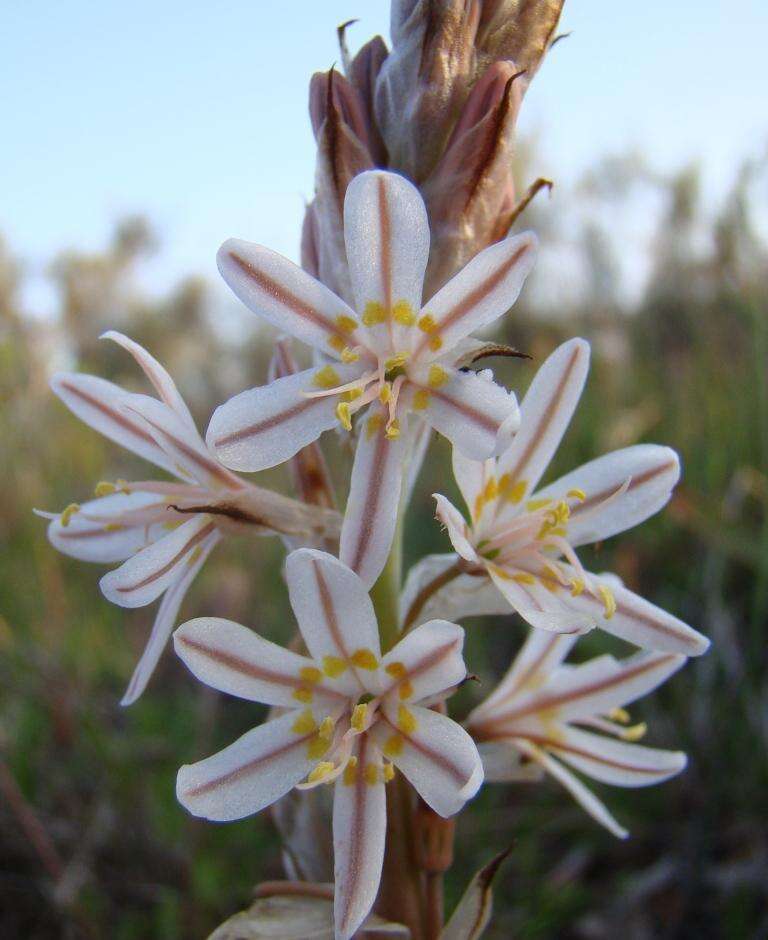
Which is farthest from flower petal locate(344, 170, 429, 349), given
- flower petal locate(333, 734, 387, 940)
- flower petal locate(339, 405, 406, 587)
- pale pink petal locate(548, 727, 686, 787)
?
pale pink petal locate(548, 727, 686, 787)

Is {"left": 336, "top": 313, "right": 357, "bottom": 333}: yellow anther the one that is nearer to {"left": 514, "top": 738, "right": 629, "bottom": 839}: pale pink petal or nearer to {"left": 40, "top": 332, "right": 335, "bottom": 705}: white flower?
{"left": 40, "top": 332, "right": 335, "bottom": 705}: white flower

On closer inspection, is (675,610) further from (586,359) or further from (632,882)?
(586,359)

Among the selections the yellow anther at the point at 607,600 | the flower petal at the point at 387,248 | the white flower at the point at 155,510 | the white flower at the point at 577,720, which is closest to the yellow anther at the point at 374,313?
the flower petal at the point at 387,248

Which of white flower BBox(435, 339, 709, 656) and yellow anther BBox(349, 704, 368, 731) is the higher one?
white flower BBox(435, 339, 709, 656)

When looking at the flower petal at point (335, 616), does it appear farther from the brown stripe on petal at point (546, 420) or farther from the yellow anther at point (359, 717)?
the brown stripe on petal at point (546, 420)

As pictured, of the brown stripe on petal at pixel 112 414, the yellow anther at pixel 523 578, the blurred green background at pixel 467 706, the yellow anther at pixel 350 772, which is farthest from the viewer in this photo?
the blurred green background at pixel 467 706
